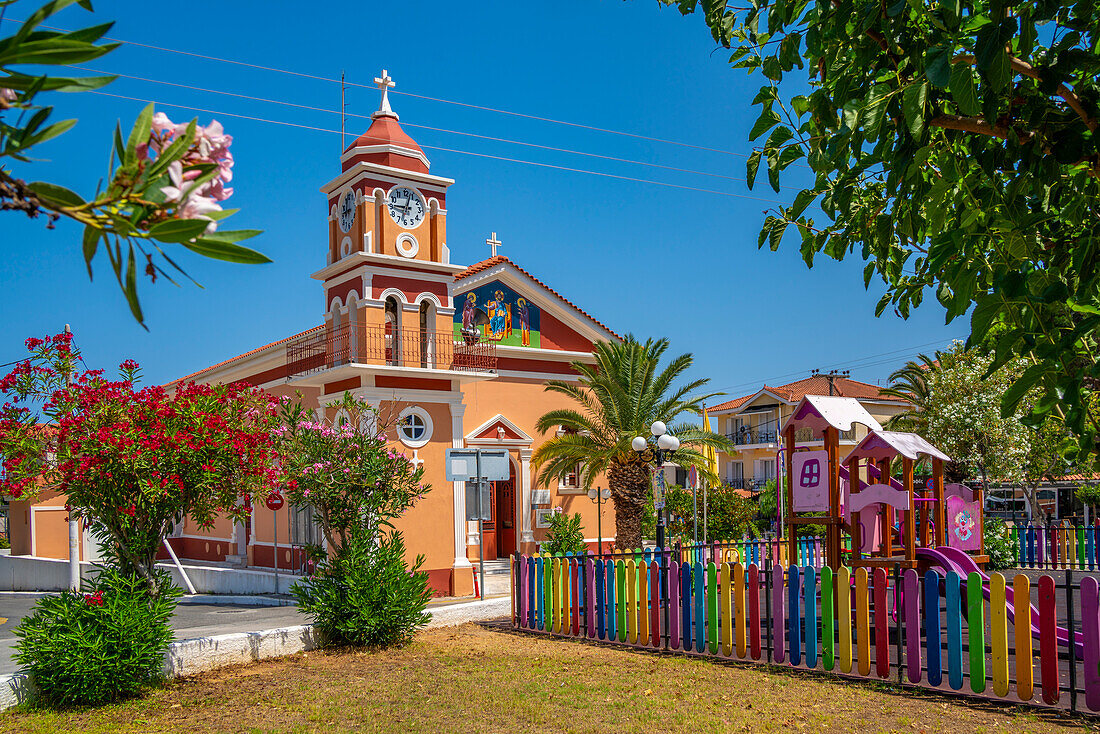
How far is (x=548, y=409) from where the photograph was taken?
78.2ft

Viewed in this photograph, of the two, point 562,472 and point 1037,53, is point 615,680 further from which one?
point 562,472

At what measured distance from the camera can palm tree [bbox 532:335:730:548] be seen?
21.8m

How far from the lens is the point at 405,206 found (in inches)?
729

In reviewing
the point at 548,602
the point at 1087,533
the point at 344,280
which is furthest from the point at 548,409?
the point at 1087,533

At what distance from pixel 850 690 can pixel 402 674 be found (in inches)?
186

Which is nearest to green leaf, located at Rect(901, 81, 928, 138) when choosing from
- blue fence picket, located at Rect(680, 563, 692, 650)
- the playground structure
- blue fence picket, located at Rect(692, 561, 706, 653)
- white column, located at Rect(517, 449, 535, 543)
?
blue fence picket, located at Rect(692, 561, 706, 653)

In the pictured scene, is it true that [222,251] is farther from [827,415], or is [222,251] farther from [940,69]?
[827,415]

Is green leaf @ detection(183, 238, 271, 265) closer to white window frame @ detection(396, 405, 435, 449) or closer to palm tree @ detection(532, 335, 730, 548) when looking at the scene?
white window frame @ detection(396, 405, 435, 449)

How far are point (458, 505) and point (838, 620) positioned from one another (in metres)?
11.2

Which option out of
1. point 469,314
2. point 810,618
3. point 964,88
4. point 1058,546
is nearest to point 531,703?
point 810,618

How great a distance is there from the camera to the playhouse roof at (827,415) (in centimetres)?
1241

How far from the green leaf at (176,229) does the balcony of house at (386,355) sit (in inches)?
632

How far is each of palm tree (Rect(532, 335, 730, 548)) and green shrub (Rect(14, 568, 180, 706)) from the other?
13.5m

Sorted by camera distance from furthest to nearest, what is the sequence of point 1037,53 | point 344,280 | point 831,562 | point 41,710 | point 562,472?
1. point 562,472
2. point 344,280
3. point 831,562
4. point 41,710
5. point 1037,53
